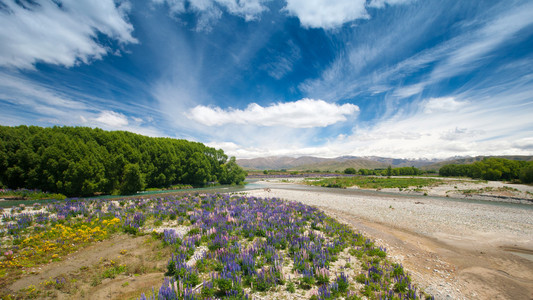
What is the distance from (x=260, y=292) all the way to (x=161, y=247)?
270 inches

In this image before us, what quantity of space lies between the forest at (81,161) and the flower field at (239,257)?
28595 mm

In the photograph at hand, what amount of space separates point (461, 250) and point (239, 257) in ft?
50.7

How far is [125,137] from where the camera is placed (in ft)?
186

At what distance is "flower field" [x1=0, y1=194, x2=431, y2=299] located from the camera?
6.90m

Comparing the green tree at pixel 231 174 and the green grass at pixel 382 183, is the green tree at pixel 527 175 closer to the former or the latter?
the green grass at pixel 382 183

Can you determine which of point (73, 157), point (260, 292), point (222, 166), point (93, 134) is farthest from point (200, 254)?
point (222, 166)

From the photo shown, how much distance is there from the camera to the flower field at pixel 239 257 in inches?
272

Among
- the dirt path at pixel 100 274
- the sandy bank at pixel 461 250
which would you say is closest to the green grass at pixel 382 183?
the sandy bank at pixel 461 250

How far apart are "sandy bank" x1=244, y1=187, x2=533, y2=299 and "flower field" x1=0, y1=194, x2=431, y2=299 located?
2110 mm

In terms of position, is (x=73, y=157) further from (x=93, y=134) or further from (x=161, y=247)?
(x=161, y=247)

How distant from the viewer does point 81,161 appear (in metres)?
38.0

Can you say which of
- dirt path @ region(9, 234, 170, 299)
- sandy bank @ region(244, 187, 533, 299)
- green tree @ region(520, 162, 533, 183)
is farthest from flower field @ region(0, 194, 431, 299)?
green tree @ region(520, 162, 533, 183)

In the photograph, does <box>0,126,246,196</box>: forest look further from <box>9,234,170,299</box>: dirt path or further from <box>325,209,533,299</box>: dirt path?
<box>325,209,533,299</box>: dirt path

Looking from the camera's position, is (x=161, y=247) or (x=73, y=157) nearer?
(x=161, y=247)
